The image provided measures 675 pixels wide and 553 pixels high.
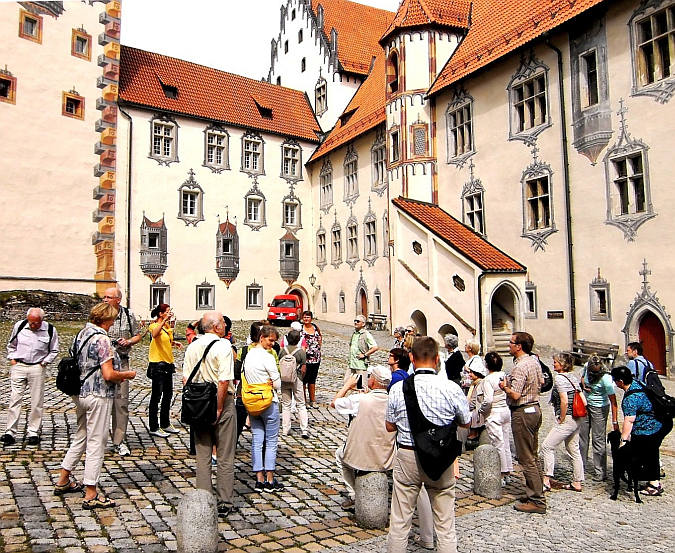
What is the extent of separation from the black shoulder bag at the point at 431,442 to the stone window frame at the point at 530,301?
16.0 metres

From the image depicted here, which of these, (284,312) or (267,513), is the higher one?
(284,312)

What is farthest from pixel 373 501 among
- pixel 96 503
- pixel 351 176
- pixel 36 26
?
pixel 36 26

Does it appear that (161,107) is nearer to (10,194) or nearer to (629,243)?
(10,194)

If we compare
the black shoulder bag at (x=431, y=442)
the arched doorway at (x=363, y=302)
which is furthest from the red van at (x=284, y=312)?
the black shoulder bag at (x=431, y=442)

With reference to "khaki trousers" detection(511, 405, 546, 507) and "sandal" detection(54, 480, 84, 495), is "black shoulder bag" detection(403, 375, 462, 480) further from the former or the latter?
"sandal" detection(54, 480, 84, 495)

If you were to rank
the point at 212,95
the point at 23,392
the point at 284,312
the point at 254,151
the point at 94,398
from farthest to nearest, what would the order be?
the point at 254,151, the point at 212,95, the point at 284,312, the point at 23,392, the point at 94,398

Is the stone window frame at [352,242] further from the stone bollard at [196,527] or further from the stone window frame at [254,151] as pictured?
the stone bollard at [196,527]

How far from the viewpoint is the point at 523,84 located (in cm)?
2022

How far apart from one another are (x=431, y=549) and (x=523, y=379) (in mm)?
2118

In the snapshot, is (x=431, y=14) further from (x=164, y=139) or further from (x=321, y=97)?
(x=164, y=139)

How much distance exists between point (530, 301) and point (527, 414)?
14.2 meters

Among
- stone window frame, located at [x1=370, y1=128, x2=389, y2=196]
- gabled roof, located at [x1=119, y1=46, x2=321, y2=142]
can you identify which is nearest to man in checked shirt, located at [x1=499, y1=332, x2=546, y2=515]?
stone window frame, located at [x1=370, y1=128, x2=389, y2=196]

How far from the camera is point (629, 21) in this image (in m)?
16.3

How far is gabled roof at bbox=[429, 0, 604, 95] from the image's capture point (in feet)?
61.5
